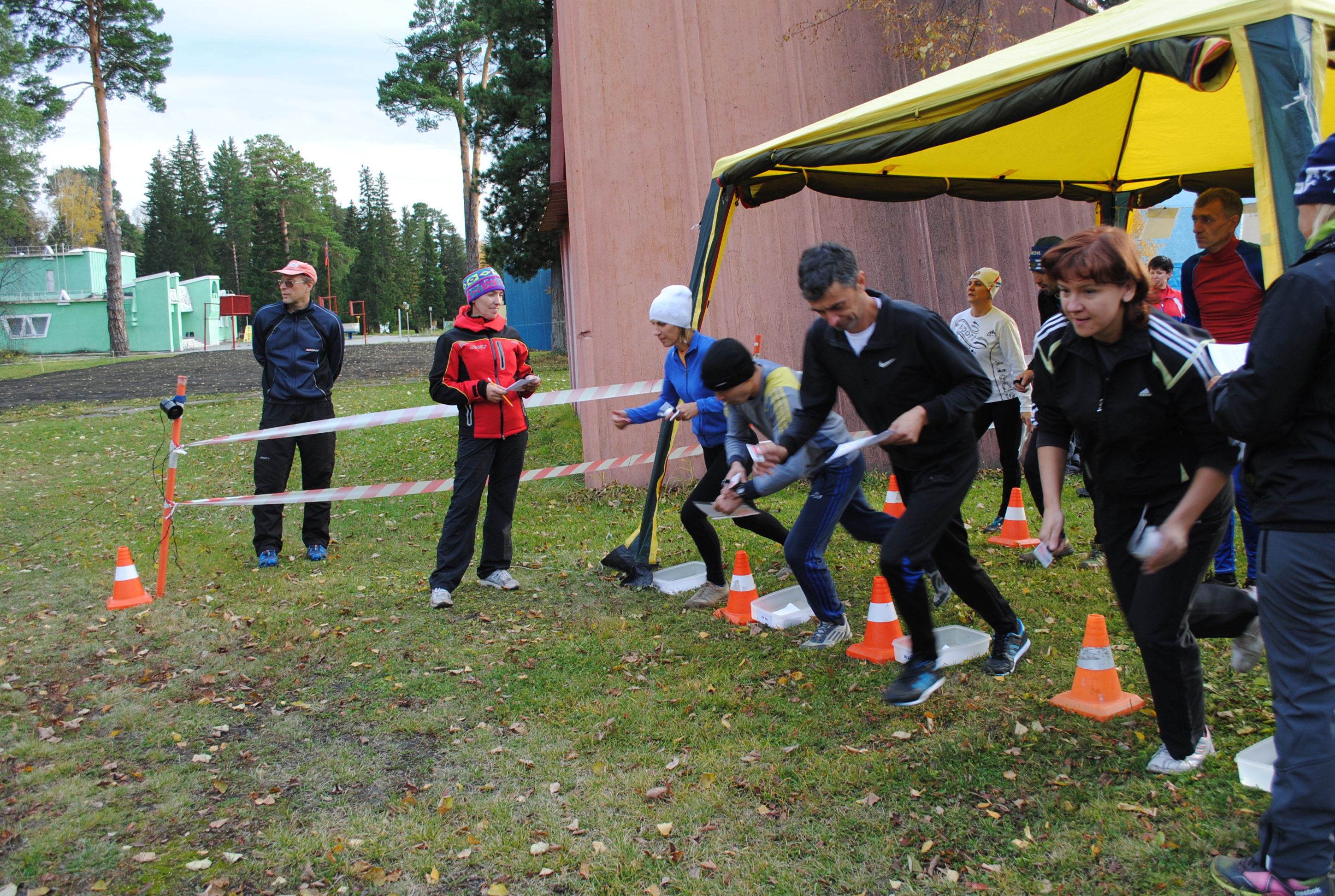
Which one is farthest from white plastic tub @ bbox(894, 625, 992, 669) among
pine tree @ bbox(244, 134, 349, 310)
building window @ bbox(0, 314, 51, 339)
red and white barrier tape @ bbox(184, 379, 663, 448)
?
pine tree @ bbox(244, 134, 349, 310)

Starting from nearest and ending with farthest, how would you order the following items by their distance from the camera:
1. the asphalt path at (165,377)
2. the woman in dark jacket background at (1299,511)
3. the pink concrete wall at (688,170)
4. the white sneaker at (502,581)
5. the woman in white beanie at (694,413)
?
the woman in dark jacket background at (1299,511), the woman in white beanie at (694,413), the white sneaker at (502,581), the pink concrete wall at (688,170), the asphalt path at (165,377)

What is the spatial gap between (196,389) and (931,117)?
2583 cm

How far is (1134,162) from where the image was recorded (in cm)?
780

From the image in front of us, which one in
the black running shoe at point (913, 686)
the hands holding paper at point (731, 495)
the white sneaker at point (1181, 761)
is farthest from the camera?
the hands holding paper at point (731, 495)

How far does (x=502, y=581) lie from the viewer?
21.5ft

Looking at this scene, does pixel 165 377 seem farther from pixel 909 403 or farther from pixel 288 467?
pixel 909 403

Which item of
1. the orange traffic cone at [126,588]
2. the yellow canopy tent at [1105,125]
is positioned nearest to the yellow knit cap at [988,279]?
the yellow canopy tent at [1105,125]

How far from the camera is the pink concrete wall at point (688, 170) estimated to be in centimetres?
970

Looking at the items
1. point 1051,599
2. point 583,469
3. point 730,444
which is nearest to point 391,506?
point 583,469

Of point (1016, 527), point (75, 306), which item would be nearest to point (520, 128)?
point (1016, 527)

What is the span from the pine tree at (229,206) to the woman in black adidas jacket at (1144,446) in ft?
328

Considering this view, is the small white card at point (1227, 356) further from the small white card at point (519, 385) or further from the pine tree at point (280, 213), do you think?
the pine tree at point (280, 213)

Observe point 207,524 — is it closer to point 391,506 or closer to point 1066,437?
point 391,506

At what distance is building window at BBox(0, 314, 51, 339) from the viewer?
5297cm
